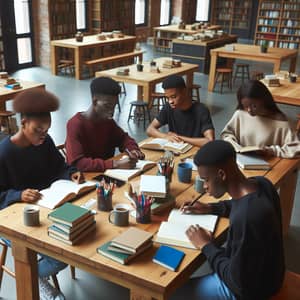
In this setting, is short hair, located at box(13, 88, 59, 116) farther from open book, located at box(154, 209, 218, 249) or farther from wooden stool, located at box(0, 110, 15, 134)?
wooden stool, located at box(0, 110, 15, 134)

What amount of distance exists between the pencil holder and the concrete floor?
77 cm

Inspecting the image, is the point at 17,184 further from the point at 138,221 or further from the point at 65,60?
the point at 65,60

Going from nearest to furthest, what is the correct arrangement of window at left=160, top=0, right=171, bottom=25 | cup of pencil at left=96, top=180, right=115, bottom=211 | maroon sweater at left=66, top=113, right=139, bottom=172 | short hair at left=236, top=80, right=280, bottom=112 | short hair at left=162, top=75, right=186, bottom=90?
1. cup of pencil at left=96, top=180, right=115, bottom=211
2. maroon sweater at left=66, top=113, right=139, bottom=172
3. short hair at left=236, top=80, right=280, bottom=112
4. short hair at left=162, top=75, right=186, bottom=90
5. window at left=160, top=0, right=171, bottom=25

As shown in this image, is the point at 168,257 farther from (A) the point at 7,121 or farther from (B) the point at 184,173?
(A) the point at 7,121

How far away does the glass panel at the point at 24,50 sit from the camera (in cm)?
974

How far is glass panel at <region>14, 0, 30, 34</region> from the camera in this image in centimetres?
939

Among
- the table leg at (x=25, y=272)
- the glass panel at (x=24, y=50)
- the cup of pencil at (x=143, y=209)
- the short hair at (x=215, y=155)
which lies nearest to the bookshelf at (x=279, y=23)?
the glass panel at (x=24, y=50)

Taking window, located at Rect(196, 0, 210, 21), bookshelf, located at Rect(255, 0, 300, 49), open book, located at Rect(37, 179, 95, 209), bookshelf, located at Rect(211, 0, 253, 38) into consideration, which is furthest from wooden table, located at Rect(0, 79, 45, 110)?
bookshelf, located at Rect(211, 0, 253, 38)

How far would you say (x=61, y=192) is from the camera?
2.22m

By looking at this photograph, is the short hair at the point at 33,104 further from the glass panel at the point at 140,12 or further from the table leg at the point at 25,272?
the glass panel at the point at 140,12

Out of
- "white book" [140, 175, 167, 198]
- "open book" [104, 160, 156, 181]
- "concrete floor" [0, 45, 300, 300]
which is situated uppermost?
"white book" [140, 175, 167, 198]

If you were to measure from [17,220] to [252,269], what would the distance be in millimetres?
1081

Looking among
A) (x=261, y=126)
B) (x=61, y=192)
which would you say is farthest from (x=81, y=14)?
(x=61, y=192)

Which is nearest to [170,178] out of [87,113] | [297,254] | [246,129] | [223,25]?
[87,113]
